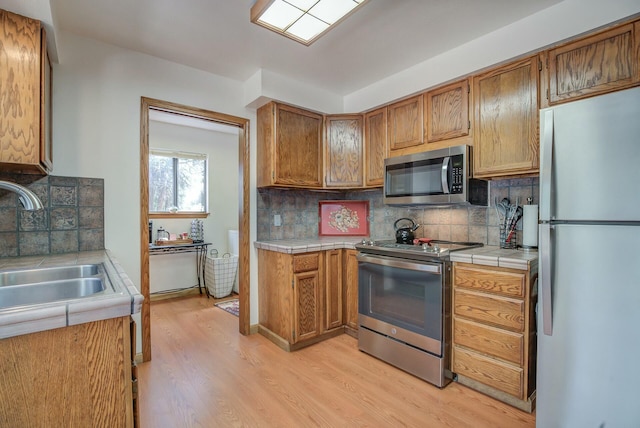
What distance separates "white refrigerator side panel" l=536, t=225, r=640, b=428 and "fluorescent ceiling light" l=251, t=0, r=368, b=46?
1641 millimetres

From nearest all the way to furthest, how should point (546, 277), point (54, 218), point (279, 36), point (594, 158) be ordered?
point (594, 158) → point (546, 277) → point (54, 218) → point (279, 36)

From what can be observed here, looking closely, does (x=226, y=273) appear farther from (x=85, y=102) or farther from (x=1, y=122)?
(x=1, y=122)

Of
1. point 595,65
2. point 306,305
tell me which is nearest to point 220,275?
point 306,305

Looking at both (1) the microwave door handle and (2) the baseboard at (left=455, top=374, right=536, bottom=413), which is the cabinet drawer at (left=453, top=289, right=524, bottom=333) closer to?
(2) the baseboard at (left=455, top=374, right=536, bottom=413)

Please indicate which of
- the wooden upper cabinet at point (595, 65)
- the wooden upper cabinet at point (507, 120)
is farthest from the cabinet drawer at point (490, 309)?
the wooden upper cabinet at point (595, 65)

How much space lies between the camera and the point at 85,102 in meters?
2.18

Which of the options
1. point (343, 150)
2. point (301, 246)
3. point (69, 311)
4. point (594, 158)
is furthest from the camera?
point (343, 150)

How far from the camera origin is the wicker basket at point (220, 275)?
4098mm

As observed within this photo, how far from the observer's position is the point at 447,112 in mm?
2406

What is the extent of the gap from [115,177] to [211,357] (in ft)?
5.31

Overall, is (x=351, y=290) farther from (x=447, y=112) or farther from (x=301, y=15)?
(x=301, y=15)

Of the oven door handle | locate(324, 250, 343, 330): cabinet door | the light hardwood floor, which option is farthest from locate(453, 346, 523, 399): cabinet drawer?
locate(324, 250, 343, 330): cabinet door

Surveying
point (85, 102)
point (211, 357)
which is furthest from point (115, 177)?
Result: point (211, 357)

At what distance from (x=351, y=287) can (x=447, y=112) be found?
1.74 metres
